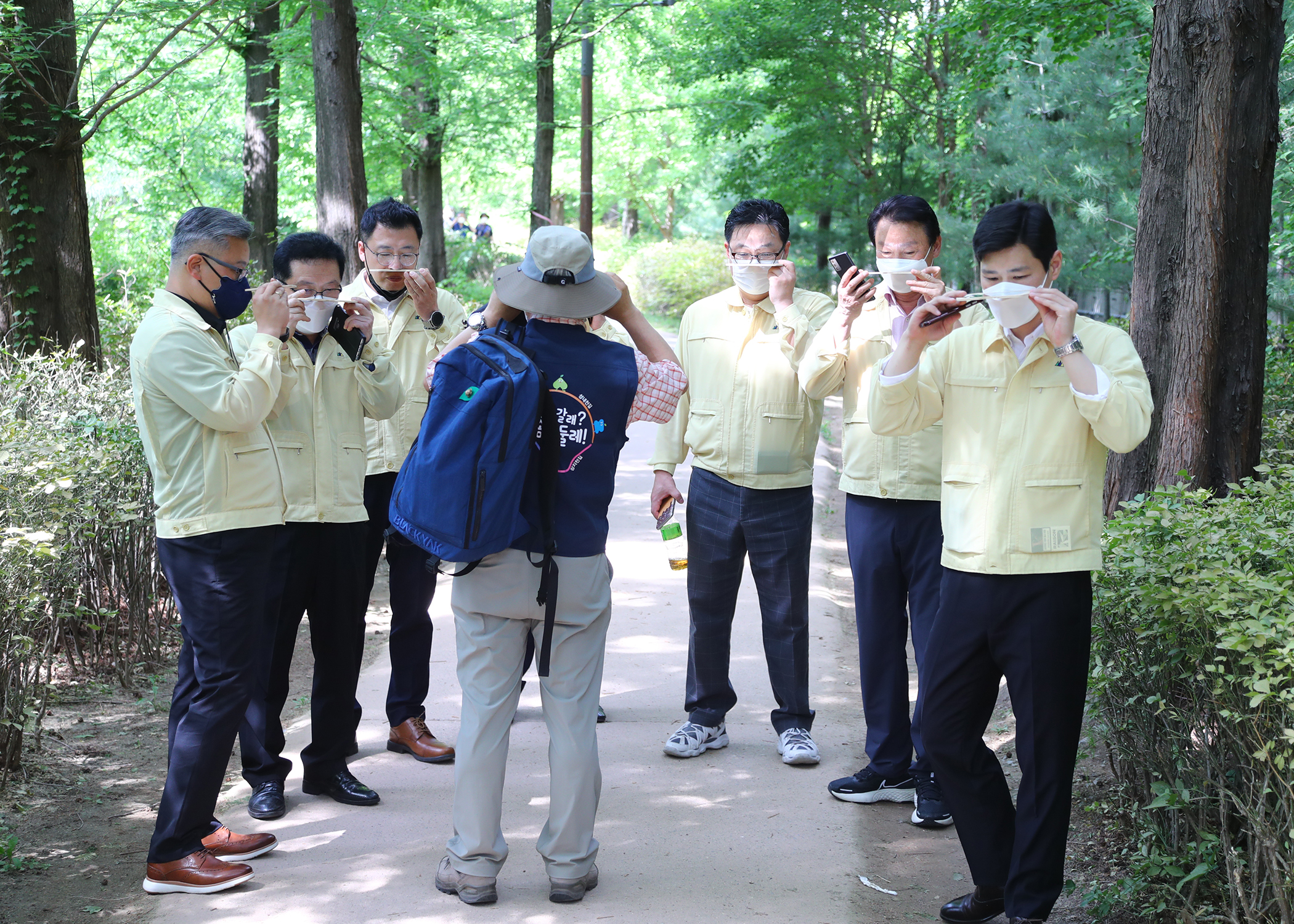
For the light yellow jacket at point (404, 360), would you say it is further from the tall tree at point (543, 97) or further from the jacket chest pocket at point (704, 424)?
the tall tree at point (543, 97)

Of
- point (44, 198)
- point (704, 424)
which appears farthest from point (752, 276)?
point (44, 198)

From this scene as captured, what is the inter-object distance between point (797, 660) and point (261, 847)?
7.10 ft

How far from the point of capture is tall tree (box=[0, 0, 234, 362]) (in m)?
6.94

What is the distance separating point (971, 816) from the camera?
126 inches

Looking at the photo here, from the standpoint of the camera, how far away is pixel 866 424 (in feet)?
13.5

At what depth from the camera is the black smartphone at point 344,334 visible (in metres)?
4.02

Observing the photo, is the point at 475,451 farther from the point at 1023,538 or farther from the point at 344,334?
the point at 1023,538

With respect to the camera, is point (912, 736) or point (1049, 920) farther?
point (912, 736)

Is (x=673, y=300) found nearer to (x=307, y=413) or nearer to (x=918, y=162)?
(x=918, y=162)

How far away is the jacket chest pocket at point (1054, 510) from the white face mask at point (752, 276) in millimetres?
1664

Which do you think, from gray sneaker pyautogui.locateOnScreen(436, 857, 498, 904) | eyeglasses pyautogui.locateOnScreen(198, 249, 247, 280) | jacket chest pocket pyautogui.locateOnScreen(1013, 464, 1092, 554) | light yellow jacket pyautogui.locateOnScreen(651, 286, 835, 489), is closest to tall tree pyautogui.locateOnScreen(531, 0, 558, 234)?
light yellow jacket pyautogui.locateOnScreen(651, 286, 835, 489)

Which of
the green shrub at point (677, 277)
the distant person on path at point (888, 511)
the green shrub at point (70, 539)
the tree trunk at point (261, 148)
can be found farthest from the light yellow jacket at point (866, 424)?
the green shrub at point (677, 277)

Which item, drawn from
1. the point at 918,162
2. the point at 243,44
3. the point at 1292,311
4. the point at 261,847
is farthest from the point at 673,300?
the point at 261,847

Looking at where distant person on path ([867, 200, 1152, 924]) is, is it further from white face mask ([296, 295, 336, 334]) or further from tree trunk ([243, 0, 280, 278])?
tree trunk ([243, 0, 280, 278])
